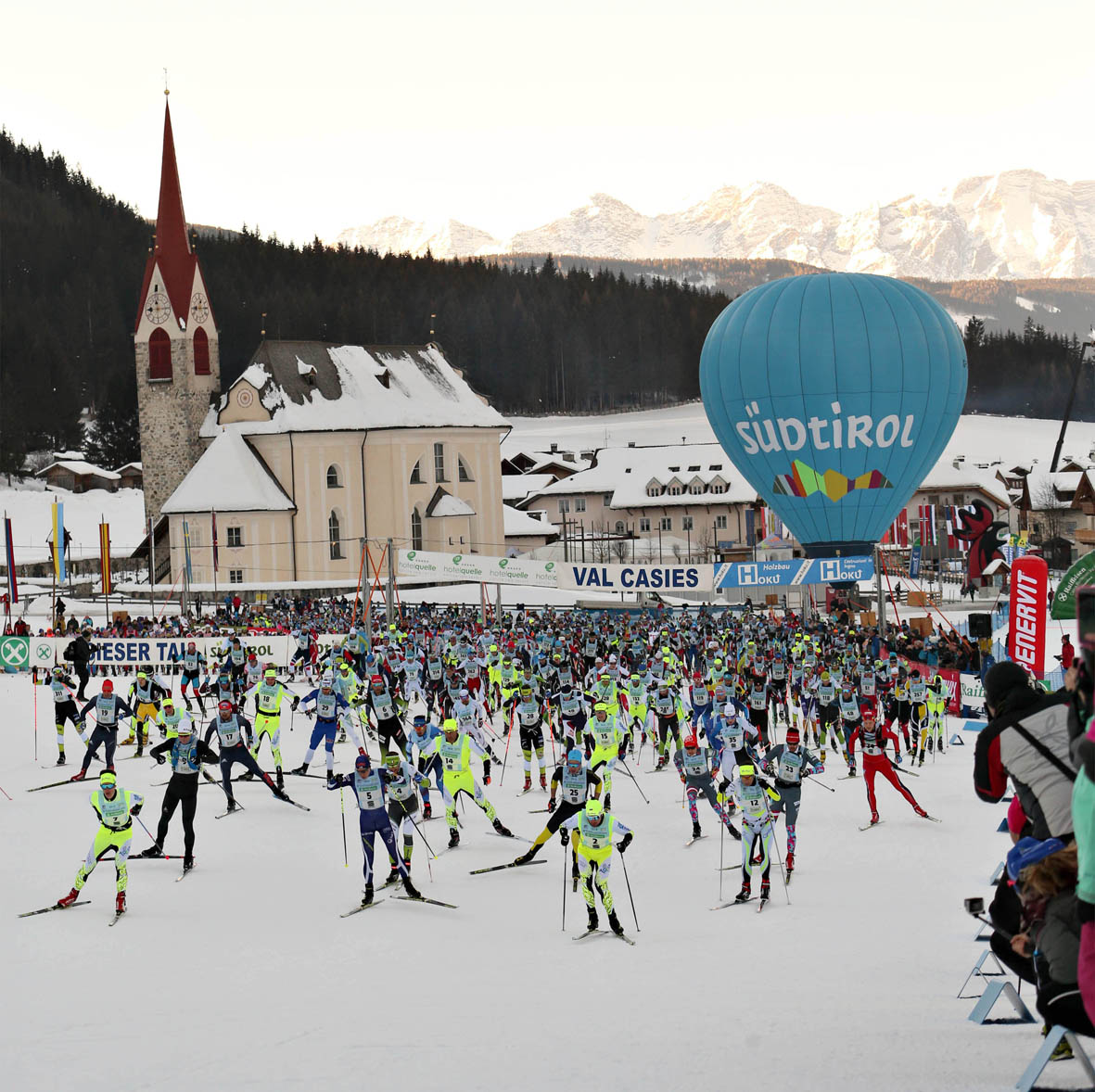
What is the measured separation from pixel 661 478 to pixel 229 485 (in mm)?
35531

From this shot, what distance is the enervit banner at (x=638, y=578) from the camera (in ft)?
118

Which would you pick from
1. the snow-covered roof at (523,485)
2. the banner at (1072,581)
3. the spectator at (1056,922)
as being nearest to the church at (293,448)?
the snow-covered roof at (523,485)

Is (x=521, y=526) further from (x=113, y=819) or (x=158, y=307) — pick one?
(x=113, y=819)

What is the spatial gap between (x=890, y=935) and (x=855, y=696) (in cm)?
856

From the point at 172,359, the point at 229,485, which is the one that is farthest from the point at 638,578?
the point at 172,359

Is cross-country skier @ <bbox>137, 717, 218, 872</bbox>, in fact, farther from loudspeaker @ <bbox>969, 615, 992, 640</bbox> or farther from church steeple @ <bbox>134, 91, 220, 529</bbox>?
church steeple @ <bbox>134, 91, 220, 529</bbox>

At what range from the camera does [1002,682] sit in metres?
7.51

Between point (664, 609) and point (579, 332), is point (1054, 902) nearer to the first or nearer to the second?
point (664, 609)

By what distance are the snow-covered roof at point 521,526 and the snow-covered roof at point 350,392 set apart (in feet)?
34.3

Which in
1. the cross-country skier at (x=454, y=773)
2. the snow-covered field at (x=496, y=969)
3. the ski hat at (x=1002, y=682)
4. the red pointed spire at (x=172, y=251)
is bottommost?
the snow-covered field at (x=496, y=969)

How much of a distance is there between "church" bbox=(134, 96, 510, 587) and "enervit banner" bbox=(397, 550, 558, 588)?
1039 inches

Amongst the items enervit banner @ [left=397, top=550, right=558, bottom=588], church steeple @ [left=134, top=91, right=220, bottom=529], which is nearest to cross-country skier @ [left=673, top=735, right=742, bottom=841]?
enervit banner @ [left=397, top=550, right=558, bottom=588]

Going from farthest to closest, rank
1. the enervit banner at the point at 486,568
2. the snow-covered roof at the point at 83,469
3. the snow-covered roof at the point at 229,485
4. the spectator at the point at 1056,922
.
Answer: the snow-covered roof at the point at 83,469
the snow-covered roof at the point at 229,485
the enervit banner at the point at 486,568
the spectator at the point at 1056,922

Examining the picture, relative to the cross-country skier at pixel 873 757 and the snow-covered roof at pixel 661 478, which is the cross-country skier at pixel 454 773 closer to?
the cross-country skier at pixel 873 757
